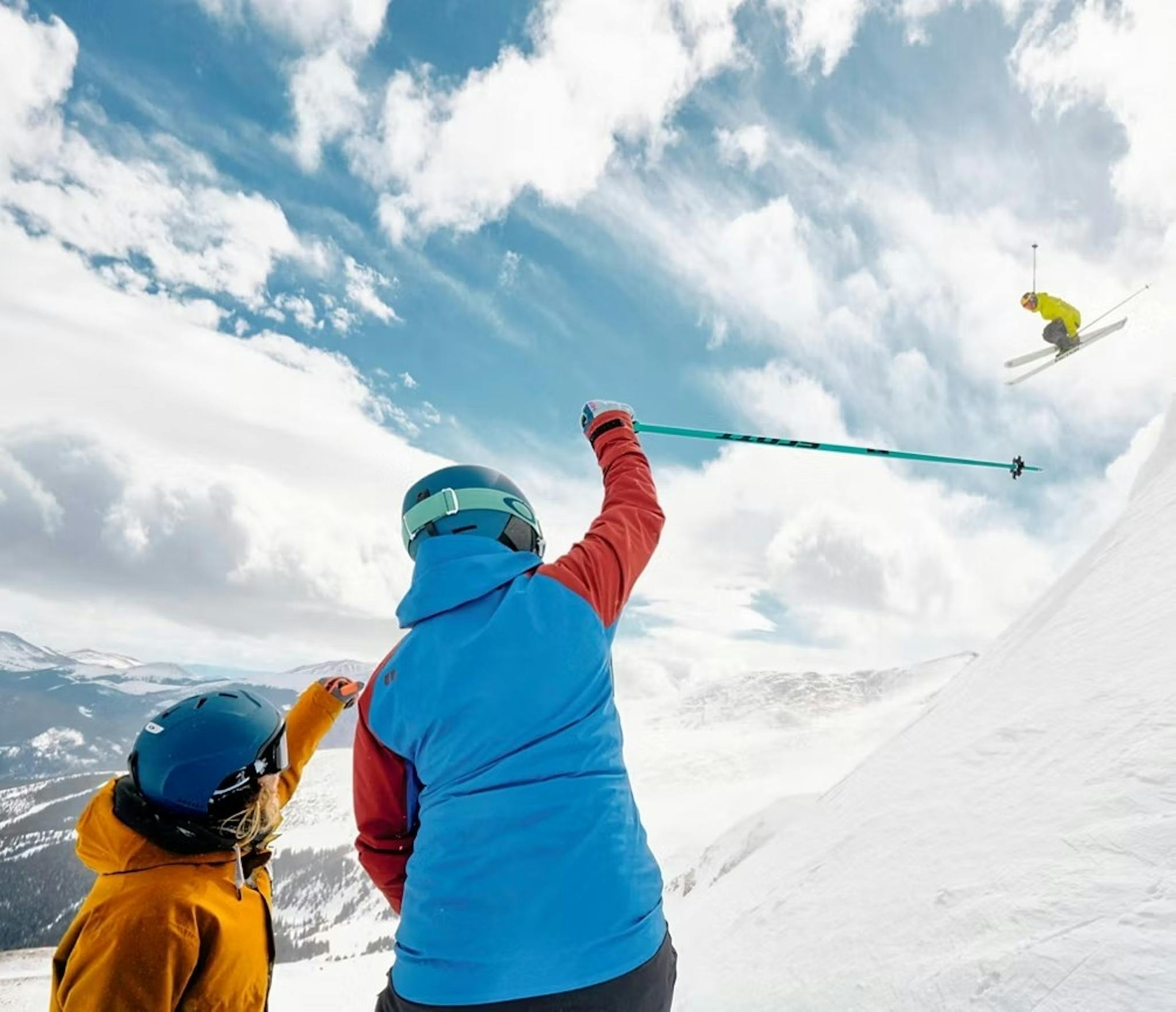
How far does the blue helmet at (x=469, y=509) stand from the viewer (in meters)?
2.70

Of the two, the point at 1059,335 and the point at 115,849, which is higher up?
the point at 1059,335

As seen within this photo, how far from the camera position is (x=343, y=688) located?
15.1 ft

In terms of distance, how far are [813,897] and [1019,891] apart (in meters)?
2.04

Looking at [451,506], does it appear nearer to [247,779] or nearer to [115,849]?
[247,779]

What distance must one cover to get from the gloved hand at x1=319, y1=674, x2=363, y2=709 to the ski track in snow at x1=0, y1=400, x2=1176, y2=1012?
2.81 metres

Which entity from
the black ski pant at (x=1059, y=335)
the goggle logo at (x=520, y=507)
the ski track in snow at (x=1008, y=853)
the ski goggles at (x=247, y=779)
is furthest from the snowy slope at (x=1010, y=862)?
the black ski pant at (x=1059, y=335)

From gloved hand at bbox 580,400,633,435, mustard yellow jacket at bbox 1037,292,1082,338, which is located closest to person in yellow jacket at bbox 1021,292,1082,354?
mustard yellow jacket at bbox 1037,292,1082,338

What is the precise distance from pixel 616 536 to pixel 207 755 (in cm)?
213

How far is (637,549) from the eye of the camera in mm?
2707

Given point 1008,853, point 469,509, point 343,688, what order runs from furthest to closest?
point 343,688
point 1008,853
point 469,509

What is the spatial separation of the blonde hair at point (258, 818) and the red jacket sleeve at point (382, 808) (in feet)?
2.98

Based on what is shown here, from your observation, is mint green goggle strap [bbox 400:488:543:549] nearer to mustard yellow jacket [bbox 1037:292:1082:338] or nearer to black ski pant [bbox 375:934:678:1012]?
black ski pant [bbox 375:934:678:1012]

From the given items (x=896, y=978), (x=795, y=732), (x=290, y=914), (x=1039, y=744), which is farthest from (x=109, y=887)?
(x=290, y=914)

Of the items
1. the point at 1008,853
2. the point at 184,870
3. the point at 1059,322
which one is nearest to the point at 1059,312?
the point at 1059,322
